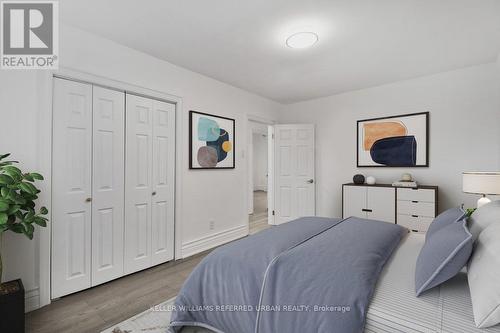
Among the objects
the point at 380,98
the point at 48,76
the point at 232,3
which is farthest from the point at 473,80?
the point at 48,76

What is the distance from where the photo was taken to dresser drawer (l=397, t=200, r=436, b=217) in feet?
10.4

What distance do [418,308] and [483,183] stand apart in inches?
77.7

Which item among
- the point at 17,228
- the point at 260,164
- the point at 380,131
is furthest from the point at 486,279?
the point at 260,164

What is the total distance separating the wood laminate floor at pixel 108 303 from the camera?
1862 millimetres

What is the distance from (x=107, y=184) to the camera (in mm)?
2521

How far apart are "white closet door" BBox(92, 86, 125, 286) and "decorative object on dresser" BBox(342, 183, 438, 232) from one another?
3136mm

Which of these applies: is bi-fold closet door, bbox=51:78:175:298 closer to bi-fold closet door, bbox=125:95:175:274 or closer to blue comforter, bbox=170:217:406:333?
bi-fold closet door, bbox=125:95:175:274

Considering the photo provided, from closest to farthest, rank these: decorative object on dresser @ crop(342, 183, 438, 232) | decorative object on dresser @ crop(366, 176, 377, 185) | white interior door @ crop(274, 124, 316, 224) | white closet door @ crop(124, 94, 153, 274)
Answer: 1. white closet door @ crop(124, 94, 153, 274)
2. decorative object on dresser @ crop(342, 183, 438, 232)
3. decorative object on dresser @ crop(366, 176, 377, 185)
4. white interior door @ crop(274, 124, 316, 224)

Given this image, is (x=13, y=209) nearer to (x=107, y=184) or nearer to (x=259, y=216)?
(x=107, y=184)

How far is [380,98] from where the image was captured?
387cm

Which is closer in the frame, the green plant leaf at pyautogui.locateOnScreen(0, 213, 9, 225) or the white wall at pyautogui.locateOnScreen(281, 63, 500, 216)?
the green plant leaf at pyautogui.locateOnScreen(0, 213, 9, 225)

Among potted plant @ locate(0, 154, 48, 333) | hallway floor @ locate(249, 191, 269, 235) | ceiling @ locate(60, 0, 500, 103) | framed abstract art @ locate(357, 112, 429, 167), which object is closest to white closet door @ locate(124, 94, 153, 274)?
ceiling @ locate(60, 0, 500, 103)

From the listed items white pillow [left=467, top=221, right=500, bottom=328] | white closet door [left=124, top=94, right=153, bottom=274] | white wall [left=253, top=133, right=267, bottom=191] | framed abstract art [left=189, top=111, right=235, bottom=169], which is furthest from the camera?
white wall [left=253, top=133, right=267, bottom=191]

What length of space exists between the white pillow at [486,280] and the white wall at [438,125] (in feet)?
8.57
